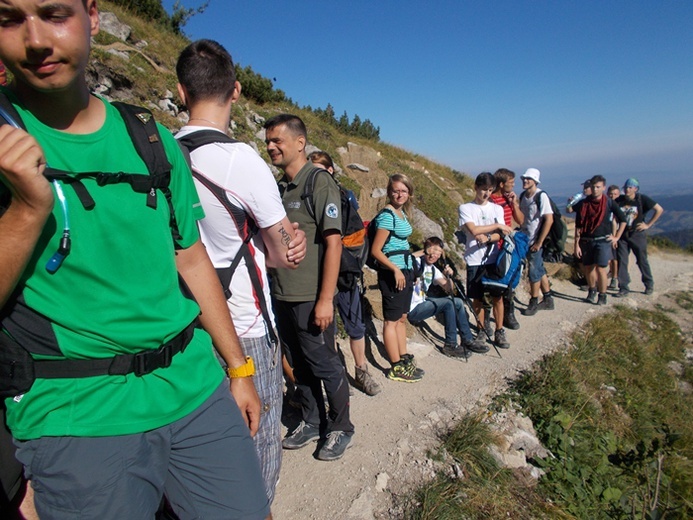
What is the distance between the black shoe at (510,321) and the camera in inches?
274

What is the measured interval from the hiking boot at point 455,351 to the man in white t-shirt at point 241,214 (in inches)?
158

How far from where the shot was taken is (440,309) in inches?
221

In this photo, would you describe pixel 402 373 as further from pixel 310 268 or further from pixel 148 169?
pixel 148 169

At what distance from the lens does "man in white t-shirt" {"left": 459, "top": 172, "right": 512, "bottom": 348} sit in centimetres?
566

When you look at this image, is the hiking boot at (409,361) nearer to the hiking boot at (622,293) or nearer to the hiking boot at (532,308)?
the hiking boot at (532,308)

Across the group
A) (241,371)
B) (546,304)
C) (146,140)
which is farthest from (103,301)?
(546,304)

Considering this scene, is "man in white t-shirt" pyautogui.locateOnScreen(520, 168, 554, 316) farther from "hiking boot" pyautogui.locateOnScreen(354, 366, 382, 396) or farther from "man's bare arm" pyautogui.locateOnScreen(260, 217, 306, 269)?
"man's bare arm" pyautogui.locateOnScreen(260, 217, 306, 269)

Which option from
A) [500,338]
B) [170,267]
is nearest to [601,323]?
[500,338]

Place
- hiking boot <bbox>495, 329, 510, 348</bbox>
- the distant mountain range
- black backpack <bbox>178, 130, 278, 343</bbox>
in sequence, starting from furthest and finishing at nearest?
1. the distant mountain range
2. hiking boot <bbox>495, 329, 510, 348</bbox>
3. black backpack <bbox>178, 130, 278, 343</bbox>

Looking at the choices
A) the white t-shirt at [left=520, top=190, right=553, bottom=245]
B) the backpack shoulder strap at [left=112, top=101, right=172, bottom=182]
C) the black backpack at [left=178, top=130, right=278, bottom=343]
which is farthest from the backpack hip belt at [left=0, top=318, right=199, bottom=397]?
the white t-shirt at [left=520, top=190, right=553, bottom=245]

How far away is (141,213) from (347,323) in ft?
11.0

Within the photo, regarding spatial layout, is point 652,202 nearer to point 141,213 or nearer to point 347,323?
point 347,323

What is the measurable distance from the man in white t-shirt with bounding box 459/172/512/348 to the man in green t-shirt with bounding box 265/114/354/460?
10.5 feet

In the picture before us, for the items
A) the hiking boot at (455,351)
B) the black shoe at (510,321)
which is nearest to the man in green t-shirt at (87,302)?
the hiking boot at (455,351)
